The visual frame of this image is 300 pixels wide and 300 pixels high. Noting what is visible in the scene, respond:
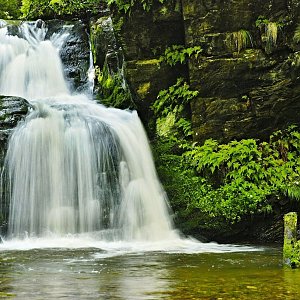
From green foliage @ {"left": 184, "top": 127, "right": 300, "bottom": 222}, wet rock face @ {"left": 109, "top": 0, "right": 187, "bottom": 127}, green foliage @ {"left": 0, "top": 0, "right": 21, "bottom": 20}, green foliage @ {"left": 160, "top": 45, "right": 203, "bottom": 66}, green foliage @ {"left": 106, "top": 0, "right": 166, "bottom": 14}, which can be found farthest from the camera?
green foliage @ {"left": 0, "top": 0, "right": 21, "bottom": 20}

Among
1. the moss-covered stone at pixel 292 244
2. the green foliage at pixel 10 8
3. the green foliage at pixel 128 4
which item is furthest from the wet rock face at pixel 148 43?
the green foliage at pixel 10 8

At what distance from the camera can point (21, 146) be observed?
39.8ft

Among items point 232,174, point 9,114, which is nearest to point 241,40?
point 232,174

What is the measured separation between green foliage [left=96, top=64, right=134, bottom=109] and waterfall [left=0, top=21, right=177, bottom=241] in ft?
4.16

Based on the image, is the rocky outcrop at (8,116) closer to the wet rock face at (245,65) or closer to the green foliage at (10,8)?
the wet rock face at (245,65)

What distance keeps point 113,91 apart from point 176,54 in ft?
10.5

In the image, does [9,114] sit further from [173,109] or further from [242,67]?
[242,67]

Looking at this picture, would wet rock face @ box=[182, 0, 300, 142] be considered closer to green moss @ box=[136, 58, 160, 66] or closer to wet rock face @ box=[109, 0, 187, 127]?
wet rock face @ box=[109, 0, 187, 127]

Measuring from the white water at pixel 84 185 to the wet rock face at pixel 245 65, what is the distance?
2234mm

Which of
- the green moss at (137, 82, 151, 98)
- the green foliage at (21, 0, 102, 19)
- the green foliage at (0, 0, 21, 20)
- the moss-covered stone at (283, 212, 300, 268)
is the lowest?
the moss-covered stone at (283, 212, 300, 268)

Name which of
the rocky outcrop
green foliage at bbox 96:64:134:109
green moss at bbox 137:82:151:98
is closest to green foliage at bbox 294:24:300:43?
green moss at bbox 137:82:151:98

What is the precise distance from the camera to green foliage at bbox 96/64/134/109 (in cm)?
1509

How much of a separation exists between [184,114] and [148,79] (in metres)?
1.39

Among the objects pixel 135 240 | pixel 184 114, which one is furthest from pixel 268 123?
pixel 135 240
